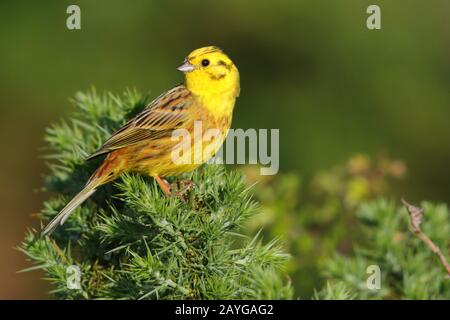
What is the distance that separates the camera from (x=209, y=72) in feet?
10.0

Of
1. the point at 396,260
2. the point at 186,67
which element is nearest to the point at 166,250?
the point at 396,260

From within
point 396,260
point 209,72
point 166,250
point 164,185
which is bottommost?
point 396,260

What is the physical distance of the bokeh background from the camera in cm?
436

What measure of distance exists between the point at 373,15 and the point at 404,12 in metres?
0.36

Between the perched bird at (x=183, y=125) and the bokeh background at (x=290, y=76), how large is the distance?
4.04 feet

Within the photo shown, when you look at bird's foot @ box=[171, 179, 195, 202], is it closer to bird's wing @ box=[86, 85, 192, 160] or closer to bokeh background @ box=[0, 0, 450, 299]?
bird's wing @ box=[86, 85, 192, 160]

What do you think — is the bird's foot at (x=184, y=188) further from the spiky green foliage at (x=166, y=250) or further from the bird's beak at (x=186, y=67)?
the bird's beak at (x=186, y=67)

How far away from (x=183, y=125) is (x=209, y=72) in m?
0.24

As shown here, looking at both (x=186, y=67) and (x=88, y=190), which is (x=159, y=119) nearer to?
(x=186, y=67)

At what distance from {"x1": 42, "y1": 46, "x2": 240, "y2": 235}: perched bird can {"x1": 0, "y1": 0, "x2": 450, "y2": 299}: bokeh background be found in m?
1.23

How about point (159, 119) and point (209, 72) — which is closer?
point (159, 119)

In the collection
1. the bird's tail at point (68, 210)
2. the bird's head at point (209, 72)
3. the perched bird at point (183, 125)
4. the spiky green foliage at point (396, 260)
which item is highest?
the bird's head at point (209, 72)

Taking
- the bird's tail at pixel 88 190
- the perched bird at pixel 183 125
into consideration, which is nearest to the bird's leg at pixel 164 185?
the perched bird at pixel 183 125

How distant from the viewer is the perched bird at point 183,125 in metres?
2.65
